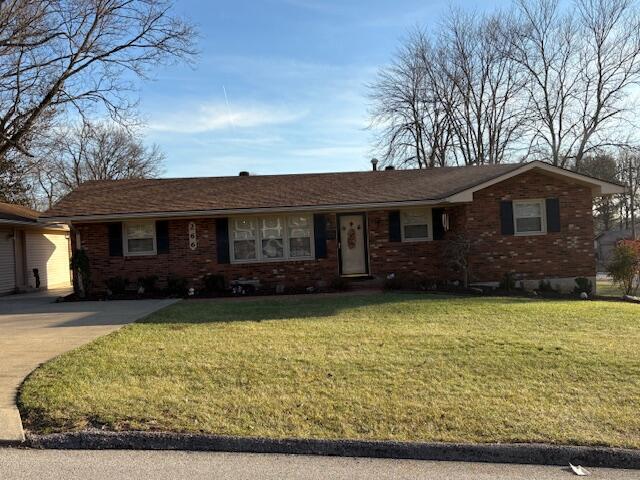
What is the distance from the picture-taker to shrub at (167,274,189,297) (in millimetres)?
15077

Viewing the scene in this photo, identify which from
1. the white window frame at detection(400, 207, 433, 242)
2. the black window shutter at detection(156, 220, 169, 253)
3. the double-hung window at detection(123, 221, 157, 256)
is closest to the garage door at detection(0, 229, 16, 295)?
the double-hung window at detection(123, 221, 157, 256)

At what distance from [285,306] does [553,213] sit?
8408mm

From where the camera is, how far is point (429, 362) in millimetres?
6633

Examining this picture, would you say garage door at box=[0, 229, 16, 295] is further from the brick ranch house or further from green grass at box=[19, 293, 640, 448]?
green grass at box=[19, 293, 640, 448]

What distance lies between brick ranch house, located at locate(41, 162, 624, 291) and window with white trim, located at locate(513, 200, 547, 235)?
0.03 metres

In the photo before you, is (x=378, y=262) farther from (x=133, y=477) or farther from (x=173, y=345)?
(x=133, y=477)

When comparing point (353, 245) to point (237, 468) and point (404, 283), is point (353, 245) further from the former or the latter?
point (237, 468)

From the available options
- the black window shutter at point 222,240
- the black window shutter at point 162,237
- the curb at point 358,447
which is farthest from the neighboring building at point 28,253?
the curb at point 358,447

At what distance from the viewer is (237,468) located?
4090mm

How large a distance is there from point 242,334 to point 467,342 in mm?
3483

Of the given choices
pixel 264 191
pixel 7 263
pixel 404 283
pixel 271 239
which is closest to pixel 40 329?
pixel 271 239

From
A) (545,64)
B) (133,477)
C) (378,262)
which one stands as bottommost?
(133,477)

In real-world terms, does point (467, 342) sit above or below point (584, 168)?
below

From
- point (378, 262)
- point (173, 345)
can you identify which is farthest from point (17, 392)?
point (378, 262)
